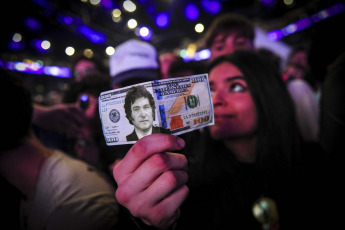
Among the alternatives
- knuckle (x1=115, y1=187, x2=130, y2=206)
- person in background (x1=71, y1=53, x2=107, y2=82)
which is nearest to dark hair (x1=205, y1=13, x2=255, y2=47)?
person in background (x1=71, y1=53, x2=107, y2=82)

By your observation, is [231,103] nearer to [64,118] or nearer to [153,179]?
[153,179]

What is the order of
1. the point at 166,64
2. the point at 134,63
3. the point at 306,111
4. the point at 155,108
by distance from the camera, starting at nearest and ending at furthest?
1. the point at 155,108
2. the point at 134,63
3. the point at 306,111
4. the point at 166,64

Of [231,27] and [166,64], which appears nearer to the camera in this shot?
[231,27]

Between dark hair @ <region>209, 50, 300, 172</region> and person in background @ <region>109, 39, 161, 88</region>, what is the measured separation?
1.45 feet

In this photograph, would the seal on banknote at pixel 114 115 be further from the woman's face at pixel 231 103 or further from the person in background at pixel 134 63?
the woman's face at pixel 231 103

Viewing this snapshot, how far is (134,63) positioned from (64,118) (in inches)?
37.0

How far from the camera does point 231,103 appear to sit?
1.17 m

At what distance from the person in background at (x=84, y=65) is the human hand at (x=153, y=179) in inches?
94.1

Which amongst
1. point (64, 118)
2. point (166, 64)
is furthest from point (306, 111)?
point (64, 118)

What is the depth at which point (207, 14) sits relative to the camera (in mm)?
Result: 7969

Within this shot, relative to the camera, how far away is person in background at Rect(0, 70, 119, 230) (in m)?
1.04

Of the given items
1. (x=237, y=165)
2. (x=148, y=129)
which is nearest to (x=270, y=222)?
(x=237, y=165)

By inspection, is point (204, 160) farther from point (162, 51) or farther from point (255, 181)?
point (162, 51)

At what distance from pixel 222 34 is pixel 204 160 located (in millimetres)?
1847
